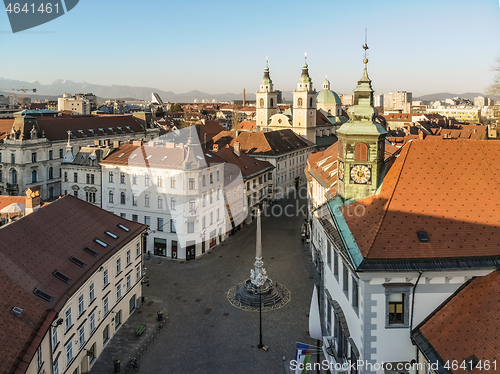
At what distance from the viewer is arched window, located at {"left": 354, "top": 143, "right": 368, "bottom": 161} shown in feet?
83.1

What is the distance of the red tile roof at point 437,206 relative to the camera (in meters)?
21.3

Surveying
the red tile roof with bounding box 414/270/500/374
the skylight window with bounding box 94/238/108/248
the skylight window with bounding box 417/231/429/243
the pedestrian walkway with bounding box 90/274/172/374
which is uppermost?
the skylight window with bounding box 417/231/429/243

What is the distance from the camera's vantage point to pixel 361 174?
2544 cm

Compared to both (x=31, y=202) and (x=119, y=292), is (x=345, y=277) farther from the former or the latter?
(x=31, y=202)

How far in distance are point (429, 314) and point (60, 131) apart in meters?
70.8

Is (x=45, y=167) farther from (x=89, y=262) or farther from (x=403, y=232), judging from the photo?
(x=403, y=232)

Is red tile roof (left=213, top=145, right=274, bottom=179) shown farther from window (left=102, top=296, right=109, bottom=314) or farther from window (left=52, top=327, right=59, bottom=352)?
window (left=52, top=327, right=59, bottom=352)

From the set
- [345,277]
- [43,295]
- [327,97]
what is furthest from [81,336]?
[327,97]

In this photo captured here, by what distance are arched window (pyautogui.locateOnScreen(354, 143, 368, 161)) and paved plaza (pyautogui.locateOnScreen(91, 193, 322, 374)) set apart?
13278mm

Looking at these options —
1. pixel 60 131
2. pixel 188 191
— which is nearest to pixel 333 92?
pixel 60 131

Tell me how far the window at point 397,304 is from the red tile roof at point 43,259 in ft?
49.3

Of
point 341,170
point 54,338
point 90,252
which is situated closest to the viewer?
point 54,338

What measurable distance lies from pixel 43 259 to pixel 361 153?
17.7m

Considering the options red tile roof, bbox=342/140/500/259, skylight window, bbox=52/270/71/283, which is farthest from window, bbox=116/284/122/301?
red tile roof, bbox=342/140/500/259
